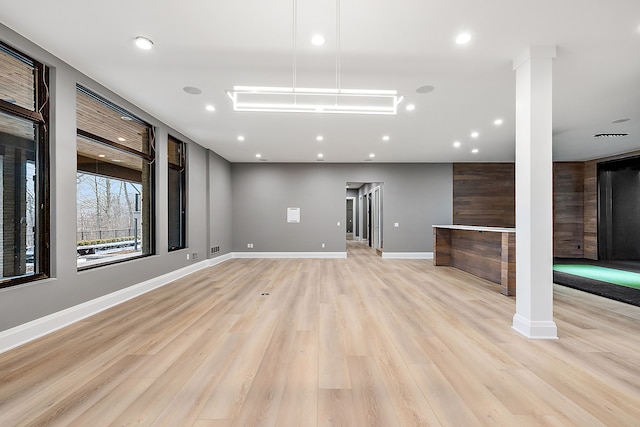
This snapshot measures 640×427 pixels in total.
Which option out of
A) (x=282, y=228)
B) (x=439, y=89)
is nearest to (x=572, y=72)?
(x=439, y=89)

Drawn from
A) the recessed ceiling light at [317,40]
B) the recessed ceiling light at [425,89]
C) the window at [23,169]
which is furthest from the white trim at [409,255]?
the window at [23,169]

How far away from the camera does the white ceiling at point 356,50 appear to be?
2352mm

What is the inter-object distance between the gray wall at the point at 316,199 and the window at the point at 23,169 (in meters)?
5.63

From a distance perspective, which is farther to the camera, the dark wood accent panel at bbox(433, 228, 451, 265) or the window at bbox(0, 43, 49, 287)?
the dark wood accent panel at bbox(433, 228, 451, 265)

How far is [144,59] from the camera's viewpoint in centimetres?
310

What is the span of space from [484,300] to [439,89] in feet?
10.0

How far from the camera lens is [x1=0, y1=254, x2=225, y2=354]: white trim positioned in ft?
8.32

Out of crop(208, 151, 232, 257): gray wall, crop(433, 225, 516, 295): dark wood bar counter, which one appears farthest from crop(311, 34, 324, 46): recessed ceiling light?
crop(208, 151, 232, 257): gray wall

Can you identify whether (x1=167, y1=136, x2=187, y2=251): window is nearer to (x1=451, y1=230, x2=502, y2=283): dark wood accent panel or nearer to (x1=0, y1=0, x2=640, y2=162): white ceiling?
(x1=0, y1=0, x2=640, y2=162): white ceiling

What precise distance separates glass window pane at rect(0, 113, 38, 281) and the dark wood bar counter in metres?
6.04

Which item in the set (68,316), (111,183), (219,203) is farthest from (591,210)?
(68,316)

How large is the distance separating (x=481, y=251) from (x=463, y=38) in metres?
4.12

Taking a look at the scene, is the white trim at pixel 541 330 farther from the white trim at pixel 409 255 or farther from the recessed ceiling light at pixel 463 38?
the white trim at pixel 409 255

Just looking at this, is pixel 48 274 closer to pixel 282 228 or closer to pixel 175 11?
pixel 175 11
